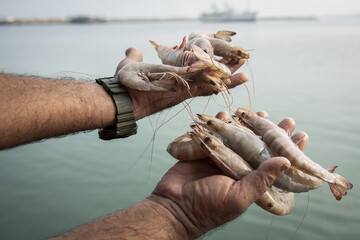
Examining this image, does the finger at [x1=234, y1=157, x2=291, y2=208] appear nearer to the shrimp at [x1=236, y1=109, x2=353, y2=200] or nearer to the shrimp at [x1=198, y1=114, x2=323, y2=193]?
the shrimp at [x1=198, y1=114, x2=323, y2=193]

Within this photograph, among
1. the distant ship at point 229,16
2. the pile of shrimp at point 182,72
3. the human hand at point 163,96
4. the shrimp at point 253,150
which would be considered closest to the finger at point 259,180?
the shrimp at point 253,150

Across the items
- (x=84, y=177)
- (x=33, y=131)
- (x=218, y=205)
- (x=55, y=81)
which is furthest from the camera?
(x=84, y=177)

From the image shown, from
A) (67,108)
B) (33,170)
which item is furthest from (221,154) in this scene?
(33,170)

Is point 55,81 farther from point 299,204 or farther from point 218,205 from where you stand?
point 299,204

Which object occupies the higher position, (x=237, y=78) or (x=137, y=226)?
(x=237, y=78)

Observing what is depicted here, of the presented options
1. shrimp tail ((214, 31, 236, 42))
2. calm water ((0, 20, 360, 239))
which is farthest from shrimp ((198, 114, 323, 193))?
calm water ((0, 20, 360, 239))

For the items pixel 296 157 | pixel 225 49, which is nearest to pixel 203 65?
pixel 225 49

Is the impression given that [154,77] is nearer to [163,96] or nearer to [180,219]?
[163,96]

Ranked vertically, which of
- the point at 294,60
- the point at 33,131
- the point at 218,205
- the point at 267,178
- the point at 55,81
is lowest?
the point at 294,60
